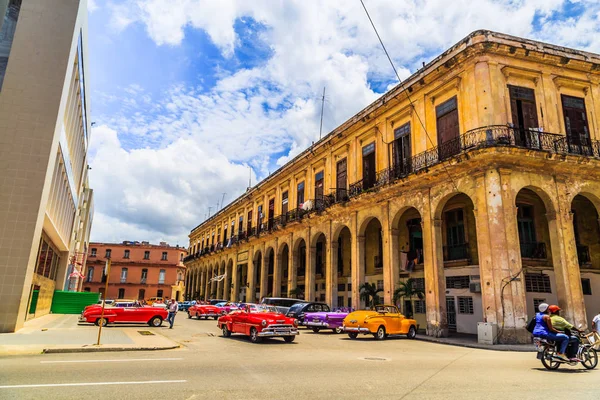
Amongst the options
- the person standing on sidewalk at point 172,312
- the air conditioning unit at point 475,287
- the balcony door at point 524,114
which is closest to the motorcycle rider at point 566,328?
the air conditioning unit at point 475,287

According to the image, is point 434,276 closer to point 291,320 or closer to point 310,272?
point 291,320

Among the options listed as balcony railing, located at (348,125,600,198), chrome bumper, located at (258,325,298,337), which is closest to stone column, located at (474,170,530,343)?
balcony railing, located at (348,125,600,198)

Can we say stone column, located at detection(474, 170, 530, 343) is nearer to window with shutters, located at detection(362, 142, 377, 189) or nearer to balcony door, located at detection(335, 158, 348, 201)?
window with shutters, located at detection(362, 142, 377, 189)

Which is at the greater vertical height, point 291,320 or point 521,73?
point 521,73

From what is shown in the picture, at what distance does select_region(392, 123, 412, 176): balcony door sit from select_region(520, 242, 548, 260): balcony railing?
6387 mm

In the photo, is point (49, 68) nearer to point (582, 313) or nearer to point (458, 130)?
point (458, 130)

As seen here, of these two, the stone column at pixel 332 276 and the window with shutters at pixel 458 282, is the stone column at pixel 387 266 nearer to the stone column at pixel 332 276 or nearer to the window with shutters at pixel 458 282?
the window with shutters at pixel 458 282

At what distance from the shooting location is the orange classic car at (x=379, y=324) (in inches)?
630

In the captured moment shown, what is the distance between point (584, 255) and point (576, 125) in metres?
6.17

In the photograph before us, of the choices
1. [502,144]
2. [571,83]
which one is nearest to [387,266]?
[502,144]

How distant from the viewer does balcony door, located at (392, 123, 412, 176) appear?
812 inches

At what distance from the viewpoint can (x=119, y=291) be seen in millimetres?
66500

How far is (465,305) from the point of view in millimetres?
19141

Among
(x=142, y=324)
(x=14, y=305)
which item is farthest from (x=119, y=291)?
(x=14, y=305)
